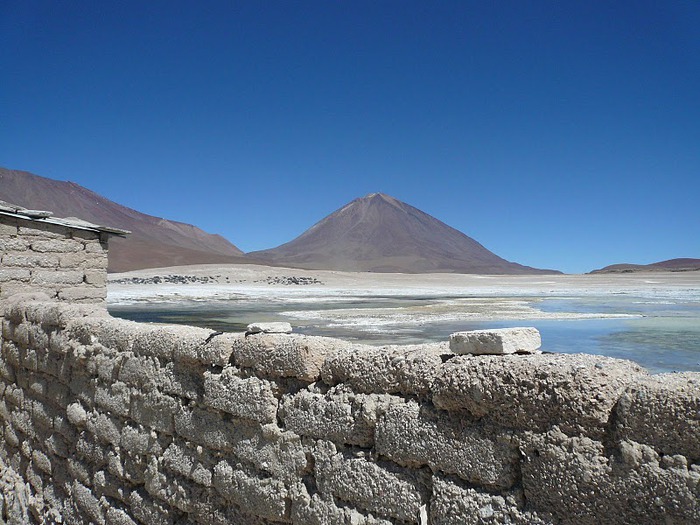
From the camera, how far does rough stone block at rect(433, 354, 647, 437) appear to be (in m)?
2.30

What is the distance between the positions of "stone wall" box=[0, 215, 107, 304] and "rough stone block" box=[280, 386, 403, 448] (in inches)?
230

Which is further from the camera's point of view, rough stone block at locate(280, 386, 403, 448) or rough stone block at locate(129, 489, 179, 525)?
rough stone block at locate(129, 489, 179, 525)

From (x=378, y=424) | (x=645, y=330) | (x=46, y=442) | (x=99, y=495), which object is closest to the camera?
(x=378, y=424)

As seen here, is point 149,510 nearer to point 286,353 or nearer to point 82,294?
point 286,353

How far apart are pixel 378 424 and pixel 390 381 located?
24 centimetres

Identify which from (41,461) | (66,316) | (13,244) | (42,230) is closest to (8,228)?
(13,244)

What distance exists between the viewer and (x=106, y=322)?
524 cm

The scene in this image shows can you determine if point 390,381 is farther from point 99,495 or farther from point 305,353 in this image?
point 99,495

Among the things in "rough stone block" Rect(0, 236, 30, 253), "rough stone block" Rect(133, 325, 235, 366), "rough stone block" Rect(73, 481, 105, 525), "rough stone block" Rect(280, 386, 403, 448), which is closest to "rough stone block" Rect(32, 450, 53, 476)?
"rough stone block" Rect(73, 481, 105, 525)

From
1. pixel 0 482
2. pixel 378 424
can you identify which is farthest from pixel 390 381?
pixel 0 482

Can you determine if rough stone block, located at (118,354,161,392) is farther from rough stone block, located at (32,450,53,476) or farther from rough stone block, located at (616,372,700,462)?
rough stone block, located at (616,372,700,462)

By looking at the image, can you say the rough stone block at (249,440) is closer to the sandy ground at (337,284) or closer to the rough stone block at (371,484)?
the rough stone block at (371,484)

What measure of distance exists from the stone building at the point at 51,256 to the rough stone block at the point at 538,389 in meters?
6.93

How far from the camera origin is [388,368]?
302 centimetres
